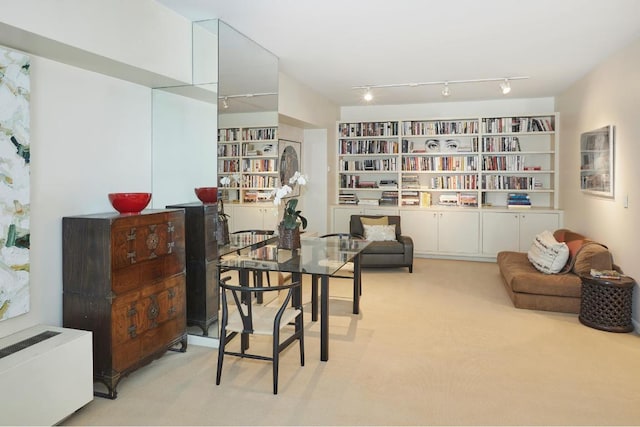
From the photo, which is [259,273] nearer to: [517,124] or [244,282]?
[244,282]

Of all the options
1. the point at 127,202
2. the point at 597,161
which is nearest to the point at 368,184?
the point at 597,161

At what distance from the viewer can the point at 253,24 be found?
3779mm

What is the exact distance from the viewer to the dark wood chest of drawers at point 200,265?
3.70m

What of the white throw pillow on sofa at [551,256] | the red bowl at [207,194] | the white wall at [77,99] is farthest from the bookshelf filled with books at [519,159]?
the white wall at [77,99]

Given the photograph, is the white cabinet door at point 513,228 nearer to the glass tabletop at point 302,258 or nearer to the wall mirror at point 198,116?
the glass tabletop at point 302,258

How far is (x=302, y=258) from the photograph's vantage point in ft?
11.9

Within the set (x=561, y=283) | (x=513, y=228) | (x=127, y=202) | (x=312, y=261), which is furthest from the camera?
(x=513, y=228)

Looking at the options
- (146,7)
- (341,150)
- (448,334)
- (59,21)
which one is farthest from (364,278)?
(59,21)

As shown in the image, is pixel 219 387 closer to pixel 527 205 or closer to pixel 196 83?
pixel 196 83

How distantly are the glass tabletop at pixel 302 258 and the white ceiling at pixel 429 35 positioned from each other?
6.32ft

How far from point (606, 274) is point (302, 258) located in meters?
2.85

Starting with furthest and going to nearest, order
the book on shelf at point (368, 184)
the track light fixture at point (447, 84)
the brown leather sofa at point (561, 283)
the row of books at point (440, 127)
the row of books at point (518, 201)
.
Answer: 1. the book on shelf at point (368, 184)
2. the row of books at point (440, 127)
3. the row of books at point (518, 201)
4. the track light fixture at point (447, 84)
5. the brown leather sofa at point (561, 283)

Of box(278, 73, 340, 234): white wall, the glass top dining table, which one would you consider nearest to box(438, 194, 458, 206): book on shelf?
box(278, 73, 340, 234): white wall

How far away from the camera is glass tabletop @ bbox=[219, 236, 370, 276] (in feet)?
10.8
